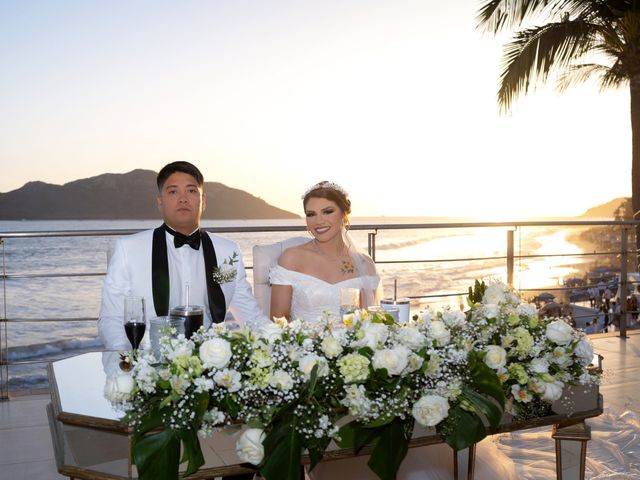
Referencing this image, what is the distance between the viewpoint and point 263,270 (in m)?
3.29

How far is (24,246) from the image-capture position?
19297 mm

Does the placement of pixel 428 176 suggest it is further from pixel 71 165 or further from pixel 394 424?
pixel 394 424

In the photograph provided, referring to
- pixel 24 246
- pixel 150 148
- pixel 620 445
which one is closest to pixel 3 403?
pixel 620 445

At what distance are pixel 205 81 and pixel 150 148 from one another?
371 inches

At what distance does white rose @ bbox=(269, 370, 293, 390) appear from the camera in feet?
4.14

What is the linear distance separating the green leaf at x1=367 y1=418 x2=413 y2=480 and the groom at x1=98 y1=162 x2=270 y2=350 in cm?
137

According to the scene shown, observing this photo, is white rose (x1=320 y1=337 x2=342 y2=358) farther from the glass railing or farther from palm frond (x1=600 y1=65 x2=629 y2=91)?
palm frond (x1=600 y1=65 x2=629 y2=91)

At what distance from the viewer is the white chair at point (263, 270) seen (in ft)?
10.8

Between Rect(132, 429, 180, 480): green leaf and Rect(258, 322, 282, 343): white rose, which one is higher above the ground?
Rect(258, 322, 282, 343): white rose

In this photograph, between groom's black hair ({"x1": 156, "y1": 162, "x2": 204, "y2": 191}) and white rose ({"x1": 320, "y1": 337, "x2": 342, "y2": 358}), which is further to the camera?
groom's black hair ({"x1": 156, "y1": 162, "x2": 204, "y2": 191})

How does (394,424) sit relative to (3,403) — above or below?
above

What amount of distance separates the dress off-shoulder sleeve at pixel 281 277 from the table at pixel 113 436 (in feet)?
4.43

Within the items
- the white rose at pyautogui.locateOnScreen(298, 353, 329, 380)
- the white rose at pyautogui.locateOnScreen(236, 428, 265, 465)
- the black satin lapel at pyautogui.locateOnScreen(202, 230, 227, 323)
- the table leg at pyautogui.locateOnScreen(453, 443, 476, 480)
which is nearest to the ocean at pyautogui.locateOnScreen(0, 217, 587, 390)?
the black satin lapel at pyautogui.locateOnScreen(202, 230, 227, 323)

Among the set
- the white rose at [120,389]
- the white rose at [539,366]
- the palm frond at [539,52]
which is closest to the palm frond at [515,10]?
the palm frond at [539,52]
